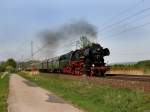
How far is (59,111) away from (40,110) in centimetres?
113

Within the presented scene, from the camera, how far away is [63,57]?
55.9 meters

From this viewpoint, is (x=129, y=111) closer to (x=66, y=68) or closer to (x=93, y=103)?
(x=93, y=103)

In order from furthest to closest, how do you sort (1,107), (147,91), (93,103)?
1. (1,107)
2. (93,103)
3. (147,91)

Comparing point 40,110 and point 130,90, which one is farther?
point 130,90

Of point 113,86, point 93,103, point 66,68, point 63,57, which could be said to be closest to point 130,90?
point 93,103

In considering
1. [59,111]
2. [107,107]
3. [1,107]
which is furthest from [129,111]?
[1,107]

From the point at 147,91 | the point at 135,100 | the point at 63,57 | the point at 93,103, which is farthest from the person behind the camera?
the point at 63,57

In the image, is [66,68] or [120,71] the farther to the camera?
[120,71]

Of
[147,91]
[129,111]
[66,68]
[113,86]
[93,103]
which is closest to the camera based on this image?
[129,111]

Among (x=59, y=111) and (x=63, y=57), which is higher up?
(x=63, y=57)

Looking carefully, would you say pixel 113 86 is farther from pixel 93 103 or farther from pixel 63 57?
pixel 63 57

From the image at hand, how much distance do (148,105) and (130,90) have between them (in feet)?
14.7

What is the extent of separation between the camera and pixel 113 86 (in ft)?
79.3

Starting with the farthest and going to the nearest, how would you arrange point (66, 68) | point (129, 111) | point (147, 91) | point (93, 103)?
point (66, 68) → point (93, 103) → point (147, 91) → point (129, 111)
